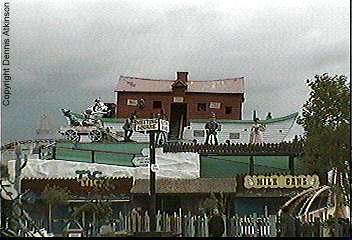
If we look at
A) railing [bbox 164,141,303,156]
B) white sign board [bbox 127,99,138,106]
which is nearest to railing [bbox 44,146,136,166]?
railing [bbox 164,141,303,156]

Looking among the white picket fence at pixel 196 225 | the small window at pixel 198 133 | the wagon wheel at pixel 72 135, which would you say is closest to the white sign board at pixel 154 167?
the white picket fence at pixel 196 225

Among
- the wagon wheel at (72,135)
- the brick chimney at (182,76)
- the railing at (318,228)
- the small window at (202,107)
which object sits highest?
the brick chimney at (182,76)

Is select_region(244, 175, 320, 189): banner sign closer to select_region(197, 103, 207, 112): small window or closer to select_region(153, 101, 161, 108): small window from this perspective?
select_region(197, 103, 207, 112): small window

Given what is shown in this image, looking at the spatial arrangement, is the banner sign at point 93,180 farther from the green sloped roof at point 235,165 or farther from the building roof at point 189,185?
the green sloped roof at point 235,165

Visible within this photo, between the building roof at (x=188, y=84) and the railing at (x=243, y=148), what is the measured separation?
2016 mm

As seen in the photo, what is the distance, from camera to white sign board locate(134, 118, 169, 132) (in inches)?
620

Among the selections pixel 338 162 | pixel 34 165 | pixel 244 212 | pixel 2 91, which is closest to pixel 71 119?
pixel 34 165

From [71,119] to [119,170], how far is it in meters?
1.92

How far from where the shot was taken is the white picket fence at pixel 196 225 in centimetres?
1455

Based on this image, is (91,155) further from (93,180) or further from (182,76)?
(182,76)

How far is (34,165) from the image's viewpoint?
56.1ft

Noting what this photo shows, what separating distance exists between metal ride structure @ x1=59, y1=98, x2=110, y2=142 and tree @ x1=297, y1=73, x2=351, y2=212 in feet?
21.4

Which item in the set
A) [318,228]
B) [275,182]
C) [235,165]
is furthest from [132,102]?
[318,228]

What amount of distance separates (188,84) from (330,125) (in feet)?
23.4
